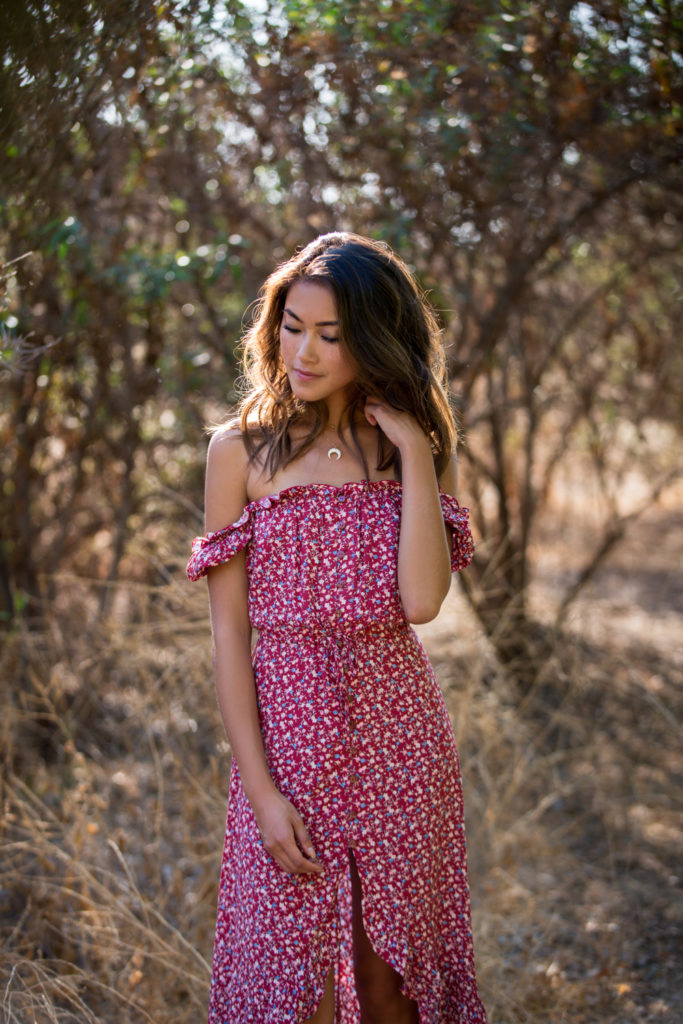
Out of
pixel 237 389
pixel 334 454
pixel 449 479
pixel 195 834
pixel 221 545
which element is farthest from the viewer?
pixel 195 834

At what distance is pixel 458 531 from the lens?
1.94 meters

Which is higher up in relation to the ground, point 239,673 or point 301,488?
point 301,488

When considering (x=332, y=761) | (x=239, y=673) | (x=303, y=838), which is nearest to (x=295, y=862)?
(x=303, y=838)

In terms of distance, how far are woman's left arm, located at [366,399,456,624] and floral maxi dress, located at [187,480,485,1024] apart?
0.05m

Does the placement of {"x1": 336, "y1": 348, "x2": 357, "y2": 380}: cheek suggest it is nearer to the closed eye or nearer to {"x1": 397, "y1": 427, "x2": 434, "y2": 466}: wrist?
the closed eye

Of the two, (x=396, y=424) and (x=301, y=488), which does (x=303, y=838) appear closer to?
(x=301, y=488)

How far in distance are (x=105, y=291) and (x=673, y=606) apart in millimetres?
4614

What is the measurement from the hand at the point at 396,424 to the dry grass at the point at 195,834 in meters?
1.23

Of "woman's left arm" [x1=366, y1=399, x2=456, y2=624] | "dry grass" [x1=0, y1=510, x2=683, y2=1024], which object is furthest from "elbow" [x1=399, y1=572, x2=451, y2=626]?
"dry grass" [x1=0, y1=510, x2=683, y2=1024]

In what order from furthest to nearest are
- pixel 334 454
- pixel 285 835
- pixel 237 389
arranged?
pixel 237 389
pixel 334 454
pixel 285 835

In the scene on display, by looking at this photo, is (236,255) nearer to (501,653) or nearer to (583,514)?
(501,653)

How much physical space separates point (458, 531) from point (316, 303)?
1.74ft

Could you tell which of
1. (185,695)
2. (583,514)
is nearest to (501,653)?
(185,695)

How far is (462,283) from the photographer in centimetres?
432
